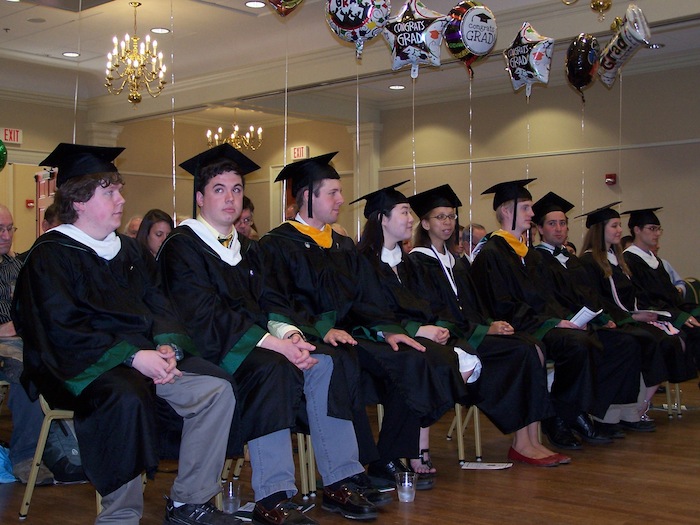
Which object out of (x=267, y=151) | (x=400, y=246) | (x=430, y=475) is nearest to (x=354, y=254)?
(x=400, y=246)

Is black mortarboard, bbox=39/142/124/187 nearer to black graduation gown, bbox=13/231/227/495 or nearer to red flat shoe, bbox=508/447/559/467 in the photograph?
black graduation gown, bbox=13/231/227/495

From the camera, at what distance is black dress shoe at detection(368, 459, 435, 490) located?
4555 mm

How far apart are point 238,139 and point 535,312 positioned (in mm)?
6859

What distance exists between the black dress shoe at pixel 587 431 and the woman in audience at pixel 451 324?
0.61 metres

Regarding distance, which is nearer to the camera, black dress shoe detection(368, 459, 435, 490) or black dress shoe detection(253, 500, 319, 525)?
black dress shoe detection(253, 500, 319, 525)

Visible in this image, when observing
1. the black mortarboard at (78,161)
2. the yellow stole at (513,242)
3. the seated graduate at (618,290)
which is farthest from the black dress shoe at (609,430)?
the black mortarboard at (78,161)

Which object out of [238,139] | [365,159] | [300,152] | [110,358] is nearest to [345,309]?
[110,358]

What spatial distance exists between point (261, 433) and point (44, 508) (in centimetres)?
123

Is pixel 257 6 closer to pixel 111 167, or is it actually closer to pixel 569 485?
pixel 111 167

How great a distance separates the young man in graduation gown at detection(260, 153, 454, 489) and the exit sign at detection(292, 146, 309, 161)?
332 inches

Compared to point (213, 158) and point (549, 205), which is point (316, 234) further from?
point (549, 205)

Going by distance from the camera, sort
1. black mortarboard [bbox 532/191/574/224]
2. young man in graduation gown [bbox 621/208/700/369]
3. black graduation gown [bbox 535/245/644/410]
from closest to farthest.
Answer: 1. black graduation gown [bbox 535/245/644/410]
2. black mortarboard [bbox 532/191/574/224]
3. young man in graduation gown [bbox 621/208/700/369]

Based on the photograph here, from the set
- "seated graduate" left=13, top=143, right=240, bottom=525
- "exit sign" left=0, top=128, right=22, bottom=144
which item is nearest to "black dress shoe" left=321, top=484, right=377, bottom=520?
"seated graduate" left=13, top=143, right=240, bottom=525

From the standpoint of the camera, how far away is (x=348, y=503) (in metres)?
3.98
